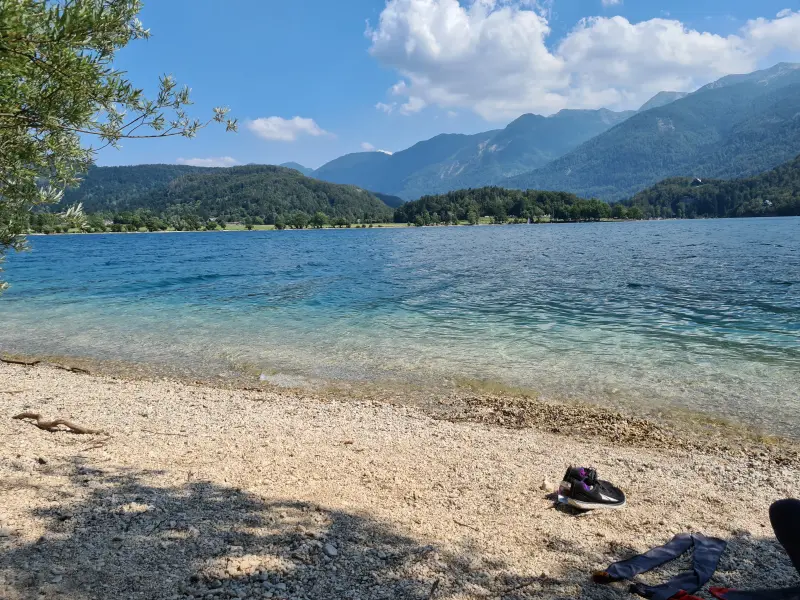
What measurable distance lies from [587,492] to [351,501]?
3.19m

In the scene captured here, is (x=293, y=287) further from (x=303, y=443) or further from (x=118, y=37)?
(x=118, y=37)

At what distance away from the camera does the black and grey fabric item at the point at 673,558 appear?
15.4 feet

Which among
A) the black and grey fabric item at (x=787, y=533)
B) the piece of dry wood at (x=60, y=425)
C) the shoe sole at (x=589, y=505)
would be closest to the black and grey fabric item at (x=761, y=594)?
the black and grey fabric item at (x=787, y=533)

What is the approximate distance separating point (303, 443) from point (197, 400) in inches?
161

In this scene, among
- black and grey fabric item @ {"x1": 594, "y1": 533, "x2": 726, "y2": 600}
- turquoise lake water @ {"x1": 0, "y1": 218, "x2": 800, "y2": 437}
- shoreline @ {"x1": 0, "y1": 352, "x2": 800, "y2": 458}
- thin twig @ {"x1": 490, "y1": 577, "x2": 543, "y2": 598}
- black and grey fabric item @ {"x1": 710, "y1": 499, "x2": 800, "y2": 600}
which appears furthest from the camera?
turquoise lake water @ {"x1": 0, "y1": 218, "x2": 800, "y2": 437}

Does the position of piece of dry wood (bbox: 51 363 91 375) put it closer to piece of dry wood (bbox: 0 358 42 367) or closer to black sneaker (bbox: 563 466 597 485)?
piece of dry wood (bbox: 0 358 42 367)

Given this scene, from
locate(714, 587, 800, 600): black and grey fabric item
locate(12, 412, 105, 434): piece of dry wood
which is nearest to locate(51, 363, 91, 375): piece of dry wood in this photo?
locate(12, 412, 105, 434): piece of dry wood

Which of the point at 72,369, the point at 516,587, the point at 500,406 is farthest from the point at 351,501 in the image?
the point at 72,369

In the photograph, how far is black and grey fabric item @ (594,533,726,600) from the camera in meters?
4.70

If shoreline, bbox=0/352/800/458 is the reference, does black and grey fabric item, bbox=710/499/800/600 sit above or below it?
above

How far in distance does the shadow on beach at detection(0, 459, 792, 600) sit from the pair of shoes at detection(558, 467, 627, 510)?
1.43 ft

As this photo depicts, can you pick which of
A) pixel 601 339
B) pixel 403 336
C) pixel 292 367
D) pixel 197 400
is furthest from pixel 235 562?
pixel 601 339

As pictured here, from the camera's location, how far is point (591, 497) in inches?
259

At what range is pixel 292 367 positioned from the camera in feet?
50.3
